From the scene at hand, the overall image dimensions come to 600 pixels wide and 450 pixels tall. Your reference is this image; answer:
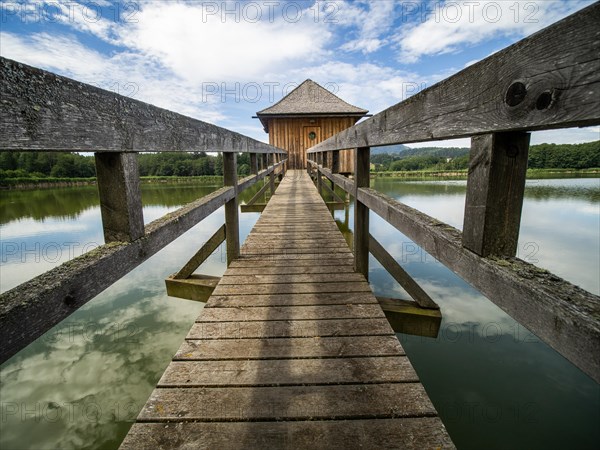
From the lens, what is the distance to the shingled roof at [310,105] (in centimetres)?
1653

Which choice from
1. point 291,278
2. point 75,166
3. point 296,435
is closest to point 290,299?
point 291,278

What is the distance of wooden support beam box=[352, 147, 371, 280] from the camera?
9.88 feet

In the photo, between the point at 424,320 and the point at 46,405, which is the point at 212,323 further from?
the point at 46,405

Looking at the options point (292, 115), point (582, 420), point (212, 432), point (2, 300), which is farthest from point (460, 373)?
point (292, 115)

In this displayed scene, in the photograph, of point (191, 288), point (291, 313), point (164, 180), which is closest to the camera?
point (291, 313)

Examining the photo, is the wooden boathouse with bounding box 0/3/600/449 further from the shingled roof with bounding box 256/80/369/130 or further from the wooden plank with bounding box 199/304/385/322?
the shingled roof with bounding box 256/80/369/130

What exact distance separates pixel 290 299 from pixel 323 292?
1.00ft

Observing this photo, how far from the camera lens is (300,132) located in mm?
17000

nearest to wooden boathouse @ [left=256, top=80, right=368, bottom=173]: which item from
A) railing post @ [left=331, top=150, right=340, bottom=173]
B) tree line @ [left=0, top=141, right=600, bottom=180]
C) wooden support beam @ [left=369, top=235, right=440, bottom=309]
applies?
tree line @ [left=0, top=141, right=600, bottom=180]

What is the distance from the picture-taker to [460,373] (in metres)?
4.34

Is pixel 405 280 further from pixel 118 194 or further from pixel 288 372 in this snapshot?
pixel 118 194

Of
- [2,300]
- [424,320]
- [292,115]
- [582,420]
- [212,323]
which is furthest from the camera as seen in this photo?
[292,115]

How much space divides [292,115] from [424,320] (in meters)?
15.3

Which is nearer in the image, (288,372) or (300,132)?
(288,372)
